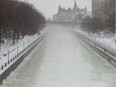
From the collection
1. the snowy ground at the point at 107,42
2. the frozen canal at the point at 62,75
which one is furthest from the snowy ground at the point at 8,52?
the snowy ground at the point at 107,42

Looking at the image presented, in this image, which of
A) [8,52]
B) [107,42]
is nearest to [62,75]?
[8,52]

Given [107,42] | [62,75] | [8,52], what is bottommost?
[62,75]

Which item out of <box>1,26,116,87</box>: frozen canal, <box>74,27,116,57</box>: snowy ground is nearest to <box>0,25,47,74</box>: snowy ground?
<box>1,26,116,87</box>: frozen canal

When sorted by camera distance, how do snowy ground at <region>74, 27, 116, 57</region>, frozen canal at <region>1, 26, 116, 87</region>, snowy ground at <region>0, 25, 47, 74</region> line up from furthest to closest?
snowy ground at <region>74, 27, 116, 57</region>
snowy ground at <region>0, 25, 47, 74</region>
frozen canal at <region>1, 26, 116, 87</region>

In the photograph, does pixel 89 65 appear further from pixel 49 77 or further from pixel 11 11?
pixel 11 11

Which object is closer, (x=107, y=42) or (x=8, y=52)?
(x=8, y=52)

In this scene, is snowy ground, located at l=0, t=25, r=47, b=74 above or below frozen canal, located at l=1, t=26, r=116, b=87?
above

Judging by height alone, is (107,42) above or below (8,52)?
below

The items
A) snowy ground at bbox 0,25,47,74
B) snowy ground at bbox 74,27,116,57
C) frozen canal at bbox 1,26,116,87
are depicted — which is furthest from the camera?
snowy ground at bbox 74,27,116,57

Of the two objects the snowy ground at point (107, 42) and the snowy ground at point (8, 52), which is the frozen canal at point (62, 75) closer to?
the snowy ground at point (8, 52)

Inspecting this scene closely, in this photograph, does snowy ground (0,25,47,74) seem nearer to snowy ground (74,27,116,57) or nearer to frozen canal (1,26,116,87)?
frozen canal (1,26,116,87)

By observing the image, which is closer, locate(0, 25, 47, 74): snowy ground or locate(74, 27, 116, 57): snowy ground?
locate(0, 25, 47, 74): snowy ground

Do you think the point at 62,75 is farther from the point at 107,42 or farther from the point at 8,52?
the point at 107,42

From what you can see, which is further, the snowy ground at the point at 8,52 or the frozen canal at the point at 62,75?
the snowy ground at the point at 8,52
